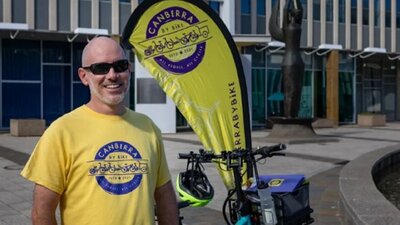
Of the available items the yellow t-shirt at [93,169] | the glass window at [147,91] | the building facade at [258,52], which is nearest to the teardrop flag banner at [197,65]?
the yellow t-shirt at [93,169]

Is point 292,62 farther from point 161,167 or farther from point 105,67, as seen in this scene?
point 105,67

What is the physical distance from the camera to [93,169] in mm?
2334

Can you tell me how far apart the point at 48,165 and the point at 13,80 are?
24.9 meters

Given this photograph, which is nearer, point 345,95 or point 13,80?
point 13,80

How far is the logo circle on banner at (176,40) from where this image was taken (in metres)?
5.93

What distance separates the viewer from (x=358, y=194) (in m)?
6.13

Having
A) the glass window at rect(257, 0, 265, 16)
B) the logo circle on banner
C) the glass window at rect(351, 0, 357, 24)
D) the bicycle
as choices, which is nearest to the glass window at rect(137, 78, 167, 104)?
the glass window at rect(257, 0, 265, 16)

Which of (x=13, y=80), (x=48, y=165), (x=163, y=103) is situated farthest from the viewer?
(x=13, y=80)

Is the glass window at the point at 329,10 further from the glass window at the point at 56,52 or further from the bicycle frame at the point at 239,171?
the bicycle frame at the point at 239,171

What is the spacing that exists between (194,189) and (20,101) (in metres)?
23.9

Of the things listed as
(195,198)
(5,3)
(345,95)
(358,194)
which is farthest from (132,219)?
(345,95)

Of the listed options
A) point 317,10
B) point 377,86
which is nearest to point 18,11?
point 317,10

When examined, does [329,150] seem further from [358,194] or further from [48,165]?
[48,165]

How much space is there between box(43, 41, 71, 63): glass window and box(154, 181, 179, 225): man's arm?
82.9 ft
